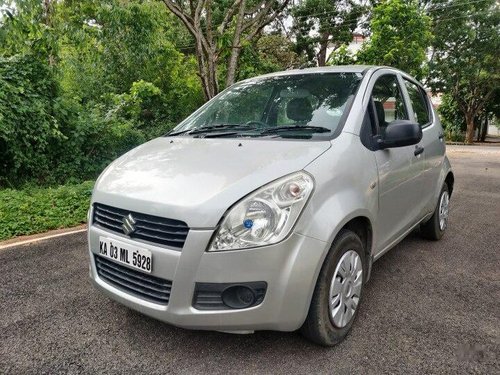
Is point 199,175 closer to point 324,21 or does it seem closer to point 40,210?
point 40,210

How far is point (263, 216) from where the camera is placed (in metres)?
2.01

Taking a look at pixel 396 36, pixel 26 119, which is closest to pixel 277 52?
pixel 396 36

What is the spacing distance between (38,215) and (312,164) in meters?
4.05

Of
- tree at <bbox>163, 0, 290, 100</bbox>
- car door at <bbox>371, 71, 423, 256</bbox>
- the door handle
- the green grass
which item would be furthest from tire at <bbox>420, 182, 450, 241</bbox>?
tree at <bbox>163, 0, 290, 100</bbox>

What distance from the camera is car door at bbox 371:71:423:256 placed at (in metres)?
2.80

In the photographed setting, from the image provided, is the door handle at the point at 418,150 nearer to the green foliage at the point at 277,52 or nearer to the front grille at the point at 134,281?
the front grille at the point at 134,281

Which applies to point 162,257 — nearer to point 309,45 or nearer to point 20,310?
point 20,310

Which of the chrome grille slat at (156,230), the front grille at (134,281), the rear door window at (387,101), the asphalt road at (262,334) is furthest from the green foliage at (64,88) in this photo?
the rear door window at (387,101)

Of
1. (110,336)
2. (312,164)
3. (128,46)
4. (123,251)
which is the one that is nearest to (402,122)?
(312,164)

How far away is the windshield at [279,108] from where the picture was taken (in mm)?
2792

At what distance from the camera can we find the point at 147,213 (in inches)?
82.3

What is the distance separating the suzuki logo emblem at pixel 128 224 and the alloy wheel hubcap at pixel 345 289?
1133 mm

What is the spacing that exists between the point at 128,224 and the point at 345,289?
1.30m

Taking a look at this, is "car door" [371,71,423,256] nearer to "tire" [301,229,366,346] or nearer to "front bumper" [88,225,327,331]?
"tire" [301,229,366,346]
